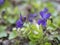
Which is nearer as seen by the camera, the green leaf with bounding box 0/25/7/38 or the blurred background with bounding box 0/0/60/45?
the blurred background with bounding box 0/0/60/45

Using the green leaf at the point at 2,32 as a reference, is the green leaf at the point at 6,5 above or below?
above

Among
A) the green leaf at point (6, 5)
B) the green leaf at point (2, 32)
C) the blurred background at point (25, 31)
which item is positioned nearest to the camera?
the blurred background at point (25, 31)

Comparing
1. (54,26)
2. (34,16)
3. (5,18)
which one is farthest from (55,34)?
(5,18)

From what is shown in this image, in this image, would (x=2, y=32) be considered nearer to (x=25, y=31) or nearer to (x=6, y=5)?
(x=25, y=31)

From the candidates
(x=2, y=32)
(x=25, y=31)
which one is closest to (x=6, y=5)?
(x=2, y=32)

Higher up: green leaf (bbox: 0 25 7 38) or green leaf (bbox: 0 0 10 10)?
green leaf (bbox: 0 0 10 10)

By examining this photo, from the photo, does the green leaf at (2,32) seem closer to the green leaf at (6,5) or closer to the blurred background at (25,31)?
the blurred background at (25,31)

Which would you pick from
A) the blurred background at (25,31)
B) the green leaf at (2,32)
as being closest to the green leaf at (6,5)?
the blurred background at (25,31)

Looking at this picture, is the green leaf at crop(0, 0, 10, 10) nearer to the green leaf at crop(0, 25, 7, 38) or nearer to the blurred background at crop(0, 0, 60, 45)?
the blurred background at crop(0, 0, 60, 45)

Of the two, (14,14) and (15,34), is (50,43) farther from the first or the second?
(14,14)

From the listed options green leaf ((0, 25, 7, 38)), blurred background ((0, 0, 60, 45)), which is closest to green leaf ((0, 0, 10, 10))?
blurred background ((0, 0, 60, 45))

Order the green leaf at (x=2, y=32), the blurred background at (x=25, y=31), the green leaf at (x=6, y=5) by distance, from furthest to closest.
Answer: the green leaf at (x=6, y=5)
the green leaf at (x=2, y=32)
the blurred background at (x=25, y=31)

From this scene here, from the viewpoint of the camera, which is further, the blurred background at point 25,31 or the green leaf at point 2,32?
the green leaf at point 2,32

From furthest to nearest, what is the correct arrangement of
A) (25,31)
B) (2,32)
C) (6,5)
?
1. (6,5)
2. (2,32)
3. (25,31)
